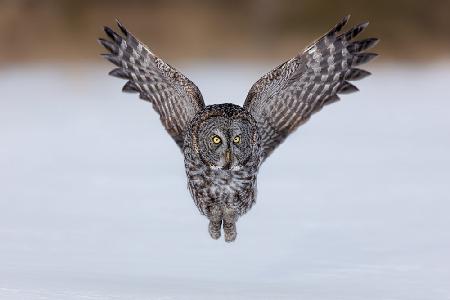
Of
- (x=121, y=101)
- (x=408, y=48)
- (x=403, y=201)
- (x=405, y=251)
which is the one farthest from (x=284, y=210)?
(x=408, y=48)

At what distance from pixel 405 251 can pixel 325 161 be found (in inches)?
122

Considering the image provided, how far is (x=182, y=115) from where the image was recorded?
256 inches

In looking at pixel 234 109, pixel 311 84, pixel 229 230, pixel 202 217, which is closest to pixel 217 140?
pixel 234 109

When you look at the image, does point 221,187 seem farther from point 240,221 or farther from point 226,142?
point 240,221

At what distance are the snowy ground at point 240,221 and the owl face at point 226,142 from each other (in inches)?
22.0

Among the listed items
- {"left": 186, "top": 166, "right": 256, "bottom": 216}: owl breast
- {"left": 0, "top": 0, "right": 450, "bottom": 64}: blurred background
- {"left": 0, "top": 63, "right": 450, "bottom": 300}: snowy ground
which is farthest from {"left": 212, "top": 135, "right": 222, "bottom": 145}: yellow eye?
{"left": 0, "top": 0, "right": 450, "bottom": 64}: blurred background

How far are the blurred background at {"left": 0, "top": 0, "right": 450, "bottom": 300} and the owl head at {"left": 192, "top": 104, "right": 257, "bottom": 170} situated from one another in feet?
1.85

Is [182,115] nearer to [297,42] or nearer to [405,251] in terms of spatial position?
[405,251]

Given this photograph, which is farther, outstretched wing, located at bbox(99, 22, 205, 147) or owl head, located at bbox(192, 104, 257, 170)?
outstretched wing, located at bbox(99, 22, 205, 147)

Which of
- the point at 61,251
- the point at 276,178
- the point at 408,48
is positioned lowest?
the point at 61,251

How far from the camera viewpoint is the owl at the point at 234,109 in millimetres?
5699

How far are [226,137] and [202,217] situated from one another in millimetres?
1459

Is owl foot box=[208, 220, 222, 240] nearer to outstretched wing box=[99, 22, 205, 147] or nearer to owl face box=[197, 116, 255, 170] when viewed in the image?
owl face box=[197, 116, 255, 170]

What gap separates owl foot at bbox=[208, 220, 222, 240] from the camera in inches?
232
